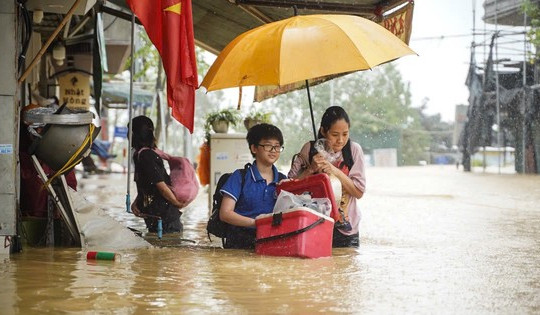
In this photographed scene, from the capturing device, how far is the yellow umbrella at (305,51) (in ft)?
25.1

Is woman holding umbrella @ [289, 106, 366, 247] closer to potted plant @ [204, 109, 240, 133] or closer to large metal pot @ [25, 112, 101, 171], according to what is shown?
large metal pot @ [25, 112, 101, 171]

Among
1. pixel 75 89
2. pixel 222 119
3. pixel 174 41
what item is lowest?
pixel 222 119

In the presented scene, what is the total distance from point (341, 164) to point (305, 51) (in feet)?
3.69

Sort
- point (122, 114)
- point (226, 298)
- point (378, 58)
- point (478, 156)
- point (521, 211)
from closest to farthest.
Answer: point (226, 298), point (378, 58), point (521, 211), point (478, 156), point (122, 114)

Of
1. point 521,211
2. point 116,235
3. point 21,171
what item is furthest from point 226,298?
point 521,211

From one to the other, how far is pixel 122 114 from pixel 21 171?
6142cm

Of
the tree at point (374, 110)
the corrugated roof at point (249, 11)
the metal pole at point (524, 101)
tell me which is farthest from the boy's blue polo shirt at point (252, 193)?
the tree at point (374, 110)

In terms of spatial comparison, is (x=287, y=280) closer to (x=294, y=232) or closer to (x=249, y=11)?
(x=294, y=232)

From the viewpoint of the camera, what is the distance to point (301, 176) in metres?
8.07

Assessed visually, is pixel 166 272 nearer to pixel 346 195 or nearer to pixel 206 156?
pixel 346 195

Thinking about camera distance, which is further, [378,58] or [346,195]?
[346,195]

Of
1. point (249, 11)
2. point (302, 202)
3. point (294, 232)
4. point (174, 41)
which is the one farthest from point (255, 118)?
point (294, 232)

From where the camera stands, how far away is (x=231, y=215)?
25.9ft

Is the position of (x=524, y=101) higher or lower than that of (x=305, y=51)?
higher
